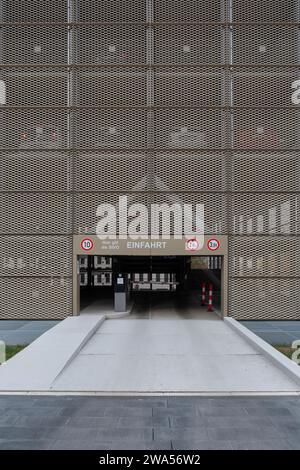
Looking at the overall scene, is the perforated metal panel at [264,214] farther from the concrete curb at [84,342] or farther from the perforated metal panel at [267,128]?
the concrete curb at [84,342]

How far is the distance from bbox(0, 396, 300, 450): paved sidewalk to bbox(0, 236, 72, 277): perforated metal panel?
7799mm

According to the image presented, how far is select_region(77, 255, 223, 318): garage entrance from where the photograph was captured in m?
15.1

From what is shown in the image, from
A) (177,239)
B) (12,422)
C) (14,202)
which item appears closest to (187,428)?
(12,422)

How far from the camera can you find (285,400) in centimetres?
602

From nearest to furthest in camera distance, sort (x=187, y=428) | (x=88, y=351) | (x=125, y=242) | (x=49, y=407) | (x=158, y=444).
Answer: (x=158, y=444) → (x=187, y=428) → (x=49, y=407) → (x=88, y=351) → (x=125, y=242)

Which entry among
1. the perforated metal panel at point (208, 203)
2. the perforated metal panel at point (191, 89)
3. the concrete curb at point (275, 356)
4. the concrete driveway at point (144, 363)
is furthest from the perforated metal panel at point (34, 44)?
the concrete curb at point (275, 356)

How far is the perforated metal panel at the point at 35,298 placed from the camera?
13.6 meters

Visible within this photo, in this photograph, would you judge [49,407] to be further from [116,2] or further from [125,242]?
[116,2]

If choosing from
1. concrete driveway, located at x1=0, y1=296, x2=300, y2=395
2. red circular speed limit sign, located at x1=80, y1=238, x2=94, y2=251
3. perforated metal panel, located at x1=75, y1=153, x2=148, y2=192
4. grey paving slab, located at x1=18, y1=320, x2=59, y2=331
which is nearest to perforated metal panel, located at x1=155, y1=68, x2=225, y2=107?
perforated metal panel, located at x1=75, y1=153, x2=148, y2=192

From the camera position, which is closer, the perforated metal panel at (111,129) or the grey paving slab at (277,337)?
the grey paving slab at (277,337)

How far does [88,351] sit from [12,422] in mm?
3896

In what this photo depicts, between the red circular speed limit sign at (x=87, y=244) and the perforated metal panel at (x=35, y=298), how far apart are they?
138 centimetres

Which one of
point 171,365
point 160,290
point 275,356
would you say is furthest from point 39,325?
point 160,290

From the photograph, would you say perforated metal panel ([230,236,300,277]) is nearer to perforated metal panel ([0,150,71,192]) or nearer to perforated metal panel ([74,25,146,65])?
perforated metal panel ([0,150,71,192])
